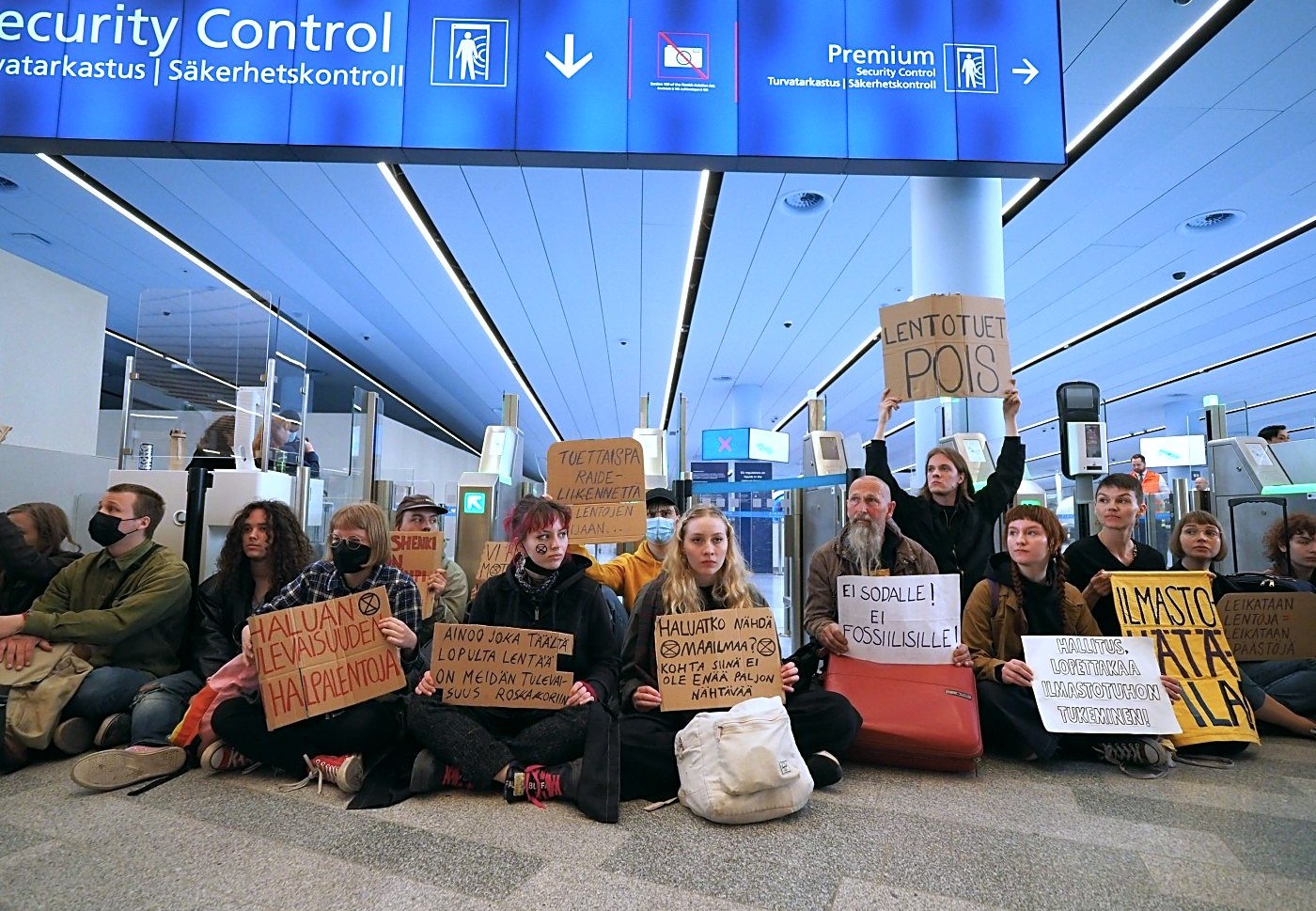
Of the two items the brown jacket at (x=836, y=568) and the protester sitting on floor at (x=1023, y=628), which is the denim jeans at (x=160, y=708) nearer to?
the brown jacket at (x=836, y=568)

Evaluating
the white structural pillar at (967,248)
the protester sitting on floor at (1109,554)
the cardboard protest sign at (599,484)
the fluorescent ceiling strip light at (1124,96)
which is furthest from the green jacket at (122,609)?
the fluorescent ceiling strip light at (1124,96)

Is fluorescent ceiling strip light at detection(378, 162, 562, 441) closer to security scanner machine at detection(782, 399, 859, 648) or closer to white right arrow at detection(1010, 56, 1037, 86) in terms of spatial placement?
security scanner machine at detection(782, 399, 859, 648)

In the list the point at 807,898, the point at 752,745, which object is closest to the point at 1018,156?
the point at 752,745

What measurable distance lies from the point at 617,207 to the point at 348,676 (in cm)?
526

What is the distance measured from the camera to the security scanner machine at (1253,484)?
5168 mm

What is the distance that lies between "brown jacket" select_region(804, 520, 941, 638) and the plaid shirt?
5.07 feet

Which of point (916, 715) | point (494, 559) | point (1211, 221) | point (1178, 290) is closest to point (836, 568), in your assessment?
point (916, 715)

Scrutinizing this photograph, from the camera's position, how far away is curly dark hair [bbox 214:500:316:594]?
3203 millimetres

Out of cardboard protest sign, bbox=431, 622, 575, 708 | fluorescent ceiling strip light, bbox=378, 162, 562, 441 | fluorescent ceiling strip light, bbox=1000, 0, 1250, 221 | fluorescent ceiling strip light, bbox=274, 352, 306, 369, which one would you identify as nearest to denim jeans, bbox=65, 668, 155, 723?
cardboard protest sign, bbox=431, 622, 575, 708

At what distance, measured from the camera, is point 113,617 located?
2955mm

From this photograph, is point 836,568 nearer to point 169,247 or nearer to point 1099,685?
point 1099,685

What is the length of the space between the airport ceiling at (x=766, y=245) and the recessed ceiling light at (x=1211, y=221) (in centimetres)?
6

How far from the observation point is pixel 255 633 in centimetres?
253

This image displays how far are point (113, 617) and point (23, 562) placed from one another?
0.60 meters
